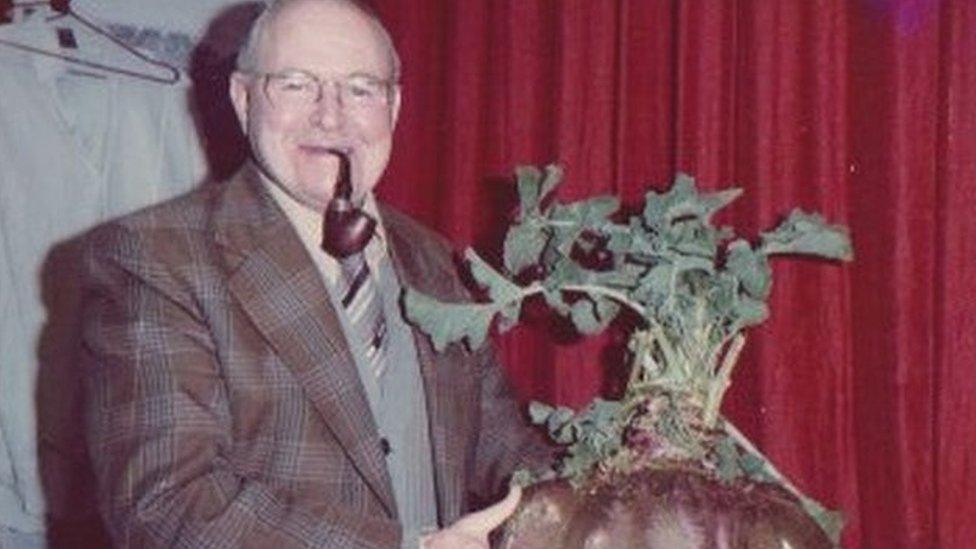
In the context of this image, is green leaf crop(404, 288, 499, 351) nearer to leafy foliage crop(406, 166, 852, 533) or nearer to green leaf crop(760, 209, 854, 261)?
leafy foliage crop(406, 166, 852, 533)

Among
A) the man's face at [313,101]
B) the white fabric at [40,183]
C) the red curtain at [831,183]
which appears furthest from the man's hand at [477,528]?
the white fabric at [40,183]

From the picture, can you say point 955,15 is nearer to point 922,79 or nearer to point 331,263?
point 922,79

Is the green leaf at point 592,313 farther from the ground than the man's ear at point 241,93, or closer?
closer

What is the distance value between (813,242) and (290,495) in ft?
2.33

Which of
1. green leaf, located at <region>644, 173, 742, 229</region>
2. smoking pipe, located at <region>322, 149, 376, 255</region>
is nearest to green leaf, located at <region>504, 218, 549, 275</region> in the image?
green leaf, located at <region>644, 173, 742, 229</region>

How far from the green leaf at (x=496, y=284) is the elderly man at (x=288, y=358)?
0.75 ft

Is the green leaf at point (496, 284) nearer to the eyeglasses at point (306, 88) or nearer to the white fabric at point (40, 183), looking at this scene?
the eyeglasses at point (306, 88)

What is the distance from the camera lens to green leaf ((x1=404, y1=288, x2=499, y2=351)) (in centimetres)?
163

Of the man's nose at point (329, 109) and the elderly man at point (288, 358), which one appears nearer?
the elderly man at point (288, 358)

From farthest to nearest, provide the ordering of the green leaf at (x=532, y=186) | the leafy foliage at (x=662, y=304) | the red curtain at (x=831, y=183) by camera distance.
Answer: the red curtain at (x=831, y=183)
the green leaf at (x=532, y=186)
the leafy foliage at (x=662, y=304)

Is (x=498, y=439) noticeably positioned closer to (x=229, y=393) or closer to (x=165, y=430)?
(x=229, y=393)

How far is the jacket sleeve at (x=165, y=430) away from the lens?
153 centimetres

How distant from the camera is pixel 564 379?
2.53m

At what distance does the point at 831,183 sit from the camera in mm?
2213
